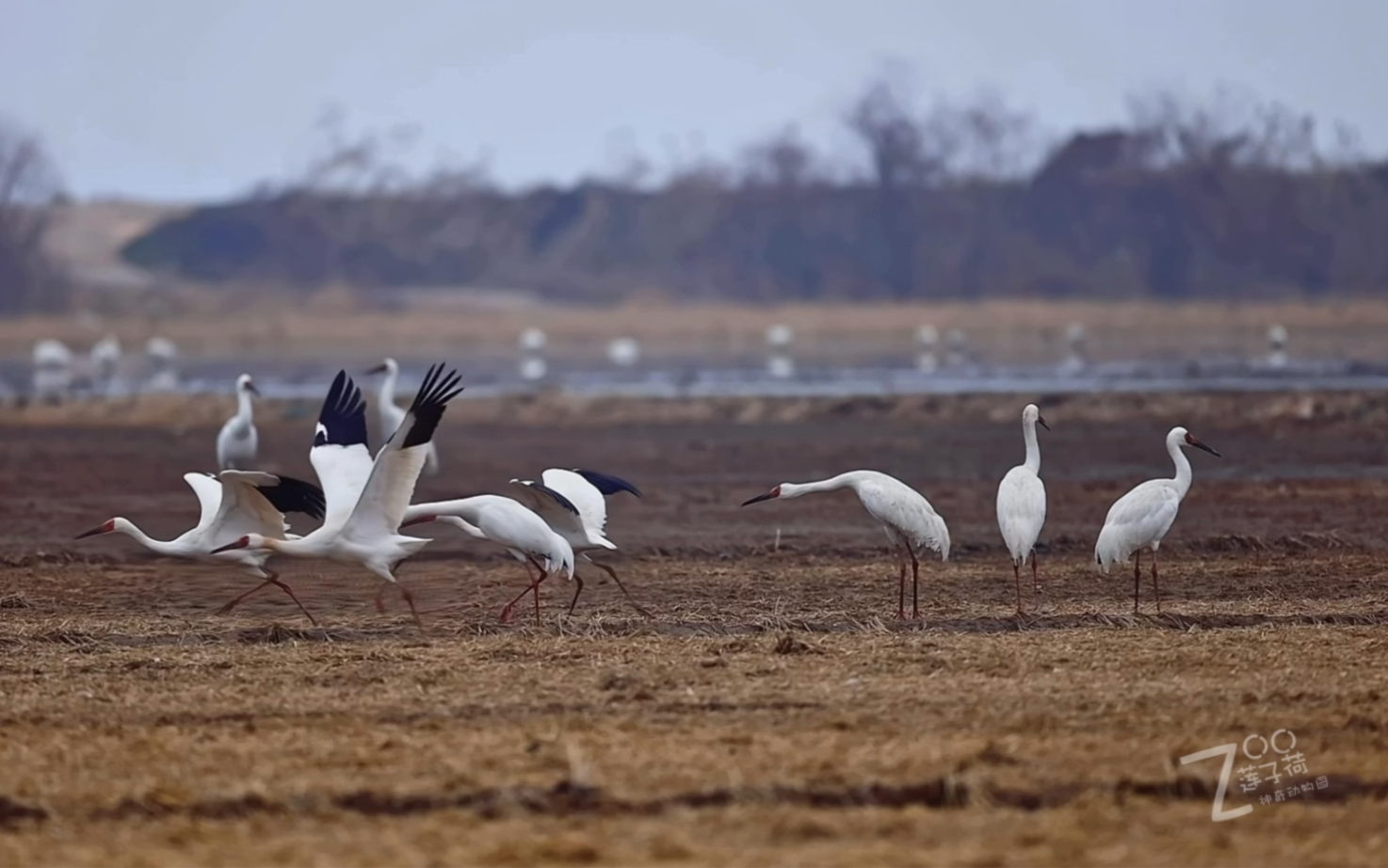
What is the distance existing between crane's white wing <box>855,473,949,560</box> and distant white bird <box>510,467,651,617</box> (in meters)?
1.28

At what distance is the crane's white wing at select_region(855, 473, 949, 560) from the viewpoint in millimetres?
10781

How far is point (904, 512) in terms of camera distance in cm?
1078

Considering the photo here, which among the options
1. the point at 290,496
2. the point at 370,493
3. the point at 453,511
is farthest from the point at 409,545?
the point at 290,496

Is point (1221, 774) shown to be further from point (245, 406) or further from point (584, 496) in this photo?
point (245, 406)

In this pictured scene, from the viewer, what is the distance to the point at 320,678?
8.54 metres

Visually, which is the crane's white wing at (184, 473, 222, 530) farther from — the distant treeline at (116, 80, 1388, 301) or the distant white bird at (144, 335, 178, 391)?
the distant treeline at (116, 80, 1388, 301)

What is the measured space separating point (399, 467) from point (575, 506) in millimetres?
1268

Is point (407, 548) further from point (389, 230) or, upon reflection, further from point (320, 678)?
point (389, 230)

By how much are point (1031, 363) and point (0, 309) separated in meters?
30.4

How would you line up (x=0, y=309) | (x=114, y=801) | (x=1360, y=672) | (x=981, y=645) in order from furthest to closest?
(x=0, y=309)
(x=981, y=645)
(x=1360, y=672)
(x=114, y=801)

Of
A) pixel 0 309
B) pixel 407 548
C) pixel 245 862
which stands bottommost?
pixel 245 862

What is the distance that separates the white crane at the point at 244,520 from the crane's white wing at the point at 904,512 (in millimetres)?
2968

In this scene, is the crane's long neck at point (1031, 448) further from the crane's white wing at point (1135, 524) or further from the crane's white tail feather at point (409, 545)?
the crane's white tail feather at point (409, 545)

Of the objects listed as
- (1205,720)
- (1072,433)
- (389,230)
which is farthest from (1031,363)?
(389,230)
